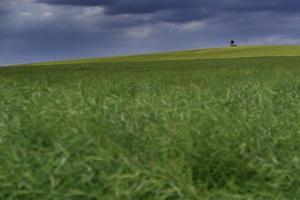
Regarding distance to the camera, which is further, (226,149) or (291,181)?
(226,149)

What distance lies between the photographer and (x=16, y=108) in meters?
7.86

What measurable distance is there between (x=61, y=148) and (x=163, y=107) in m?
2.33

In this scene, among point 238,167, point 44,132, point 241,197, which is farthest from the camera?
point 44,132

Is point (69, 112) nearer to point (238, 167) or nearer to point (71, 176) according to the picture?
point (71, 176)

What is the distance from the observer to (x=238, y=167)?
6.22m

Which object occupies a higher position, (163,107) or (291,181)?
(163,107)

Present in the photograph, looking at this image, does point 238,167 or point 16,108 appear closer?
point 238,167

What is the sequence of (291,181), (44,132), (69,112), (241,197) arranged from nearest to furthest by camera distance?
(241,197) → (291,181) → (44,132) → (69,112)

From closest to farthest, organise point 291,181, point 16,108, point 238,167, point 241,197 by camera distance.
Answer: point 241,197, point 291,181, point 238,167, point 16,108

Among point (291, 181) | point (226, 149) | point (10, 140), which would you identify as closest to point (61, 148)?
point (10, 140)

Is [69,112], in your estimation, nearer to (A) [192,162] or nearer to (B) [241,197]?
(A) [192,162]

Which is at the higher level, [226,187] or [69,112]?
[69,112]

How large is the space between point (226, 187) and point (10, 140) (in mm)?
2445

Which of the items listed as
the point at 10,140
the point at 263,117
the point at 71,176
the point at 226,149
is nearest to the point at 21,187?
the point at 71,176
